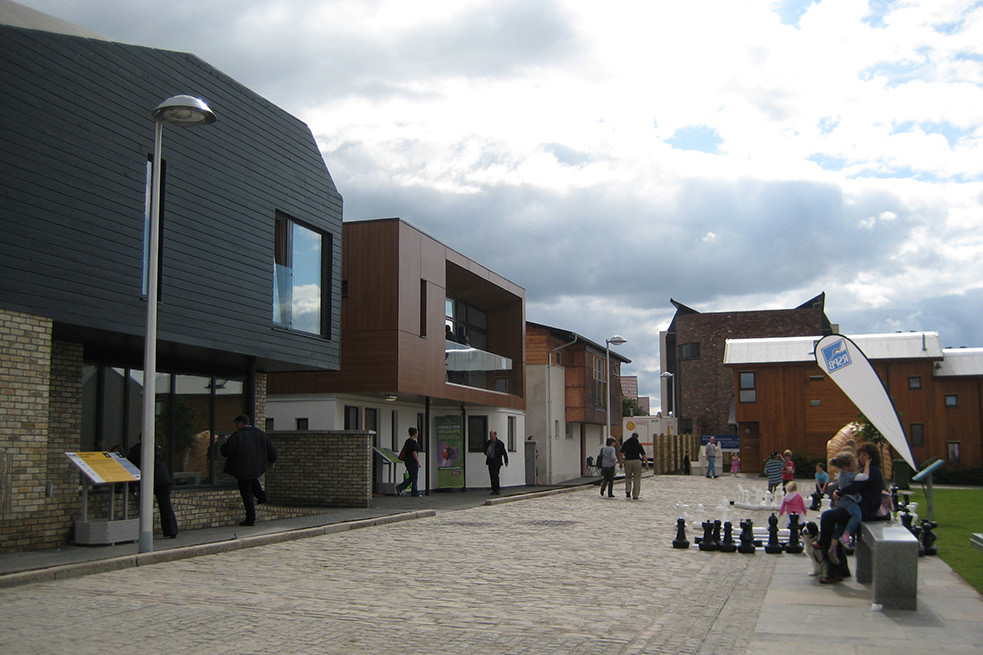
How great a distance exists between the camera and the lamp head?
459 inches

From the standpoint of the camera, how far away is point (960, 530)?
16.2 meters

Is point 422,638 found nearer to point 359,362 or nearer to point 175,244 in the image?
point 175,244

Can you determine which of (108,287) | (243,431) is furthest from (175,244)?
(243,431)

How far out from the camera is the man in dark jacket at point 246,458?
15492 millimetres

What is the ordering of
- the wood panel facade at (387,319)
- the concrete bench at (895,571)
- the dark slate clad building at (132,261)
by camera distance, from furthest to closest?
the wood panel facade at (387,319)
the dark slate clad building at (132,261)
the concrete bench at (895,571)

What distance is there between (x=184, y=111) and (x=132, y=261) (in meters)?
3.18

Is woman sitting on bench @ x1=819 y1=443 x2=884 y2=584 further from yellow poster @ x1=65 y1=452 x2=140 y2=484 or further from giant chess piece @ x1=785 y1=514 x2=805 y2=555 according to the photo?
yellow poster @ x1=65 y1=452 x2=140 y2=484

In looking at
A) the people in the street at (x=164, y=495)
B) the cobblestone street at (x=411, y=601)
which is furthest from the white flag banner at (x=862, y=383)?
the people in the street at (x=164, y=495)

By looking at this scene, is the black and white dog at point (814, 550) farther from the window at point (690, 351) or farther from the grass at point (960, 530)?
the window at point (690, 351)

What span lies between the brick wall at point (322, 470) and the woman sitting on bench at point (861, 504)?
1210cm

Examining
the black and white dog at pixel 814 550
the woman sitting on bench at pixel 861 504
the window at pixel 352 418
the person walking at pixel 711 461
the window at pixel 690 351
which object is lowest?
the person walking at pixel 711 461

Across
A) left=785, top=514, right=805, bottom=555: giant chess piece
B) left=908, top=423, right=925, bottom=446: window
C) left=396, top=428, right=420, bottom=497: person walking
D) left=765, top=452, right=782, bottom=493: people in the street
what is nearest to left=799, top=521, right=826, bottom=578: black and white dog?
left=785, top=514, right=805, bottom=555: giant chess piece

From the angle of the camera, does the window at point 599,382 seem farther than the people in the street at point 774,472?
Yes

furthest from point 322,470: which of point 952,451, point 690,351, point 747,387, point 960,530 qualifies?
point 690,351
